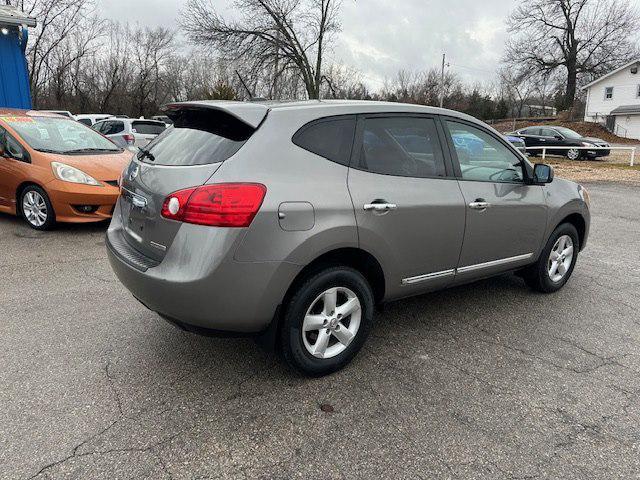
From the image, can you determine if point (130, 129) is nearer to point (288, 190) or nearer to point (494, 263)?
point (494, 263)

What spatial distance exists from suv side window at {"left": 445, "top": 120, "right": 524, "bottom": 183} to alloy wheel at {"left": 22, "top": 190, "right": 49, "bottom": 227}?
210 inches

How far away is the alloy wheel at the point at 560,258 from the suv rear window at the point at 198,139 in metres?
3.23

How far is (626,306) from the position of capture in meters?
4.30

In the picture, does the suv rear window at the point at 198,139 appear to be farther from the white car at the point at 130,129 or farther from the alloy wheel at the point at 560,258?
the white car at the point at 130,129

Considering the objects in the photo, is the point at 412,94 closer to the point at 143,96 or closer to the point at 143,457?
the point at 143,96

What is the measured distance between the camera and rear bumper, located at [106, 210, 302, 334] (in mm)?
2498

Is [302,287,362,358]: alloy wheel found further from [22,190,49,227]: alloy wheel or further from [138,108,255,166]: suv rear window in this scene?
[22,190,49,227]: alloy wheel

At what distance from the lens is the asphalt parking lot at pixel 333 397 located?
2.27 meters

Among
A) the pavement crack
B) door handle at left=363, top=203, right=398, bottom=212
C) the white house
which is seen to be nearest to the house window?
the white house

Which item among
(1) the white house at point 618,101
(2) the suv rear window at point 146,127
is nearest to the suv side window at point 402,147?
(2) the suv rear window at point 146,127

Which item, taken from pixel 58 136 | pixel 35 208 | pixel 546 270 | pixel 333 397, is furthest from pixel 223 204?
pixel 58 136

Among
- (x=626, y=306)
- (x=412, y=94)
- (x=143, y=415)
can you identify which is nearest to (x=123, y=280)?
(x=143, y=415)

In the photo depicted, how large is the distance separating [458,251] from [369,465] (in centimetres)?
181

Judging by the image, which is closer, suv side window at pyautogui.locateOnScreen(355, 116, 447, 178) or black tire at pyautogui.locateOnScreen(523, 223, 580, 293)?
suv side window at pyautogui.locateOnScreen(355, 116, 447, 178)
